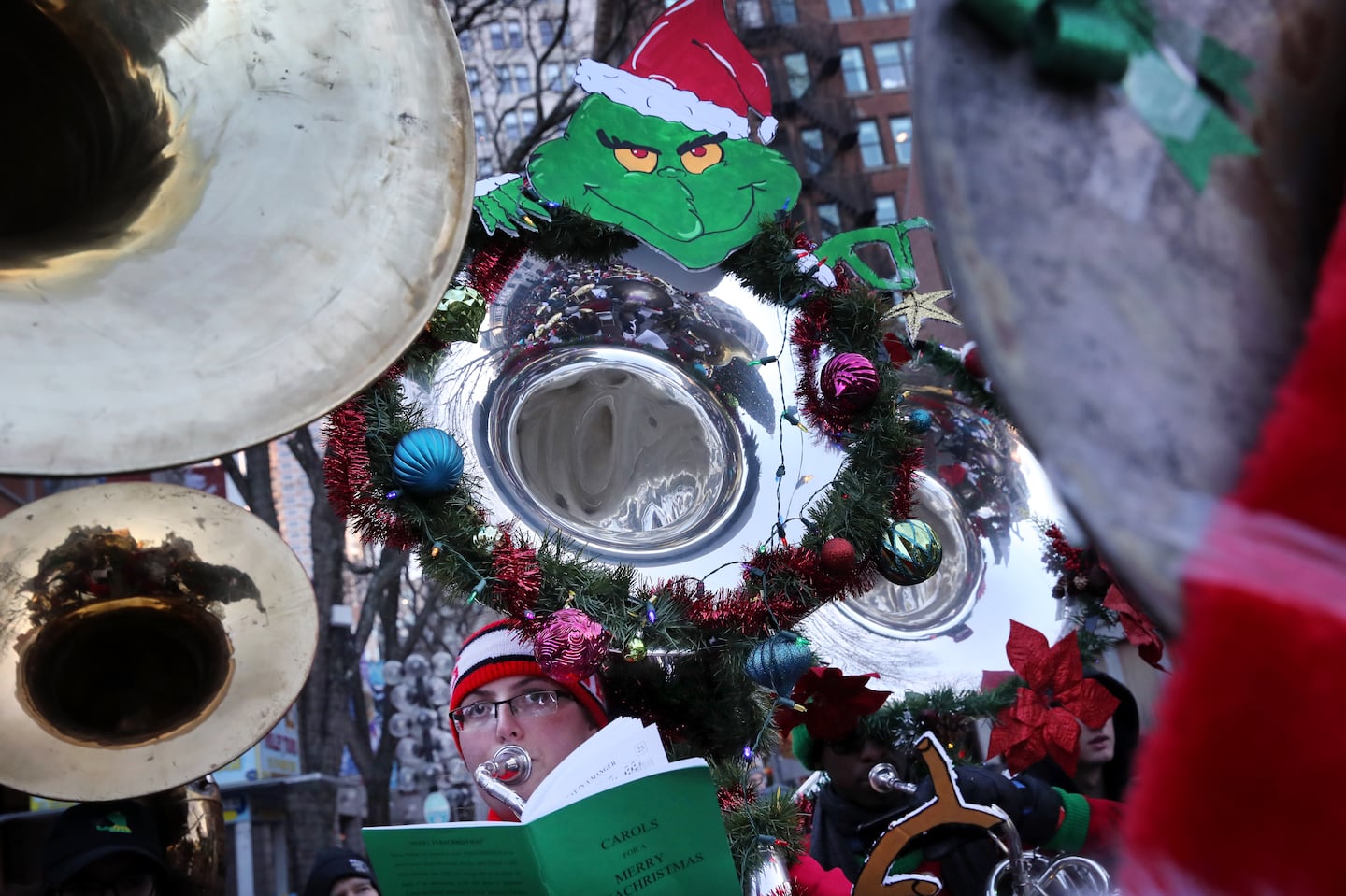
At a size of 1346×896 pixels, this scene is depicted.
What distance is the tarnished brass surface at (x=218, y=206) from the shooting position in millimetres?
1583

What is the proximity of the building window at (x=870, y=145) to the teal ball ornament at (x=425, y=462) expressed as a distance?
93.5 ft

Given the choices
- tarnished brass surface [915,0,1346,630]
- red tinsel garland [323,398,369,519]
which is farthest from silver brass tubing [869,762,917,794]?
tarnished brass surface [915,0,1346,630]

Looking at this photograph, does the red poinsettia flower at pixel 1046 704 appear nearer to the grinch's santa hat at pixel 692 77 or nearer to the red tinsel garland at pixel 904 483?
the red tinsel garland at pixel 904 483

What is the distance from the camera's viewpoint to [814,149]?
2858cm

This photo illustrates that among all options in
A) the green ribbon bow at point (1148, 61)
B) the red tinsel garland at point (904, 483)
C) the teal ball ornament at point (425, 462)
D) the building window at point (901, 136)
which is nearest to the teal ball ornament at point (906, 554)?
the red tinsel garland at point (904, 483)

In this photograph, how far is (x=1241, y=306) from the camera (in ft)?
2.01

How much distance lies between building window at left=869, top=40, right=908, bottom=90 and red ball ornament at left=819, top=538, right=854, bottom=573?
2936 cm

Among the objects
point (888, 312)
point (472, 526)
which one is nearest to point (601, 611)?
point (472, 526)

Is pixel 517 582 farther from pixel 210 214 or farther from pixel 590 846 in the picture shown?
pixel 210 214

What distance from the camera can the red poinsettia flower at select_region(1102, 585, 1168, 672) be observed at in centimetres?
309

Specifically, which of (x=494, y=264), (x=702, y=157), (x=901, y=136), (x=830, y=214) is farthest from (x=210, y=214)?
(x=901, y=136)

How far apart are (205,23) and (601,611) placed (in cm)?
134

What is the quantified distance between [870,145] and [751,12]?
15.4 ft

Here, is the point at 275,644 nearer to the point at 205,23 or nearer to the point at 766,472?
the point at 766,472
